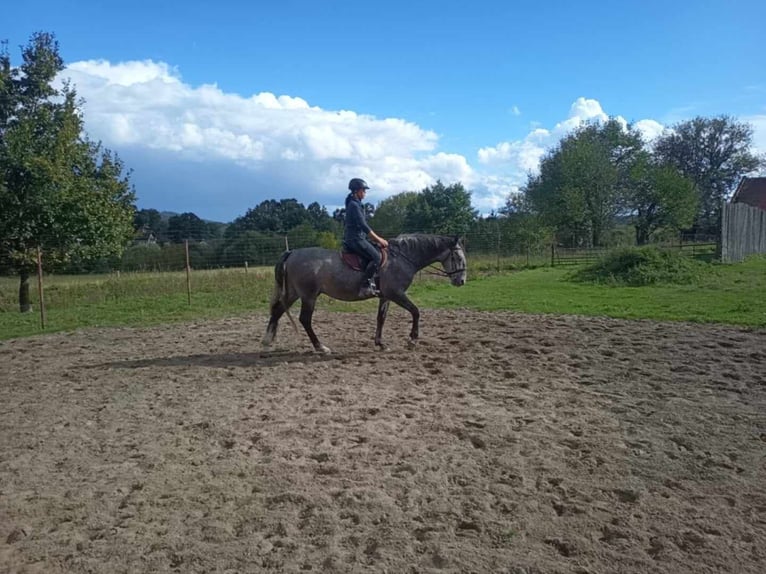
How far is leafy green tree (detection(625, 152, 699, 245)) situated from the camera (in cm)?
4772

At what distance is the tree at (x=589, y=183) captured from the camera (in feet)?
159

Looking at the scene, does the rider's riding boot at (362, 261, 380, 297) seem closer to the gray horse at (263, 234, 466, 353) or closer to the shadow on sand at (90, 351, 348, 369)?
the gray horse at (263, 234, 466, 353)

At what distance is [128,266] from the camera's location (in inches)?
1048

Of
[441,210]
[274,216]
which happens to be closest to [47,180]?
[441,210]

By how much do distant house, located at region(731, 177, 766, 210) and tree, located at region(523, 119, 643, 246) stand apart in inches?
403

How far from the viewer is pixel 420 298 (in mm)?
16656

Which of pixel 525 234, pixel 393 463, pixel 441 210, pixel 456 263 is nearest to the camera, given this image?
pixel 393 463

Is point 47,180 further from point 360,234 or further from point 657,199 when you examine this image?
point 657,199

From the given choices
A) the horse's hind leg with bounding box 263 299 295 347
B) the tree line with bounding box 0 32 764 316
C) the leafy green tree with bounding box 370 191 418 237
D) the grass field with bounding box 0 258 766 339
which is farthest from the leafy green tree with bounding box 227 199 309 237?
the horse's hind leg with bounding box 263 299 295 347

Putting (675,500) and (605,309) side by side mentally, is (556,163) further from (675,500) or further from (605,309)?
(675,500)

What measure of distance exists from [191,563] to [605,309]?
37.8 feet

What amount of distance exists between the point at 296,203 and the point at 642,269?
58498mm

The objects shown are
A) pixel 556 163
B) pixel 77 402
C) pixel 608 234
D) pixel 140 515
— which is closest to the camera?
pixel 140 515

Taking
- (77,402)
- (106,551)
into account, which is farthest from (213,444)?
(77,402)
